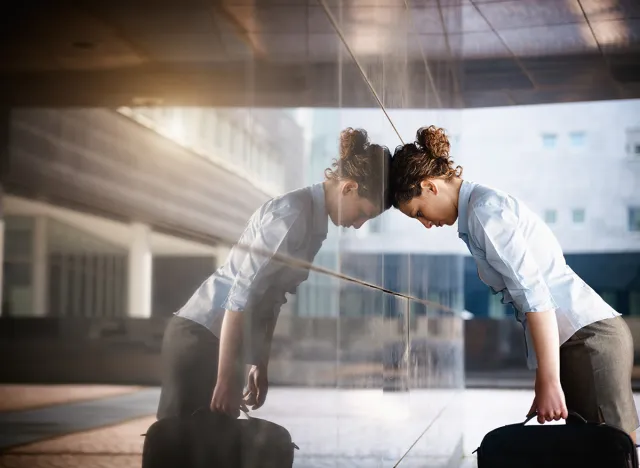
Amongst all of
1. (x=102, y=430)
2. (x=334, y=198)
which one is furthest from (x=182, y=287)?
(x=334, y=198)

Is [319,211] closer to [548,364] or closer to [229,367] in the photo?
[229,367]

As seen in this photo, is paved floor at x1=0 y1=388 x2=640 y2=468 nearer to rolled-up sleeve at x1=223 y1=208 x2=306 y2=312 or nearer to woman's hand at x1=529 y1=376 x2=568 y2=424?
rolled-up sleeve at x1=223 y1=208 x2=306 y2=312

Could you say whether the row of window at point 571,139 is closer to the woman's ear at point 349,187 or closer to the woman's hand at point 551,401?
the woman's hand at point 551,401

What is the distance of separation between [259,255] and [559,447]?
213 cm

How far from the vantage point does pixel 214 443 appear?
48.3 inches

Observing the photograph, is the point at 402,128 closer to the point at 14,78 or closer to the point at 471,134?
the point at 14,78

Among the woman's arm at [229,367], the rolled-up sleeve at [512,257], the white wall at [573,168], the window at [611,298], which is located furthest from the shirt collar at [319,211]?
the window at [611,298]

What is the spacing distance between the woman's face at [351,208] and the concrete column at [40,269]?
1.50 m

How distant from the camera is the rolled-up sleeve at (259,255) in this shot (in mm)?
1293

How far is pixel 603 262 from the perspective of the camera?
650 inches

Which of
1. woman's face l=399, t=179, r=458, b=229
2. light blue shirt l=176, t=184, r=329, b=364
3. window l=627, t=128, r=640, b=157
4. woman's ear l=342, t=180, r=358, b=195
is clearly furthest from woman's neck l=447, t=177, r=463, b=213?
window l=627, t=128, r=640, b=157

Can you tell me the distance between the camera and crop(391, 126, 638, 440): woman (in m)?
3.45

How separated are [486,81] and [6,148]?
840 cm

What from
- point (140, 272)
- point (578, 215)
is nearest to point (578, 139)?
point (578, 215)
